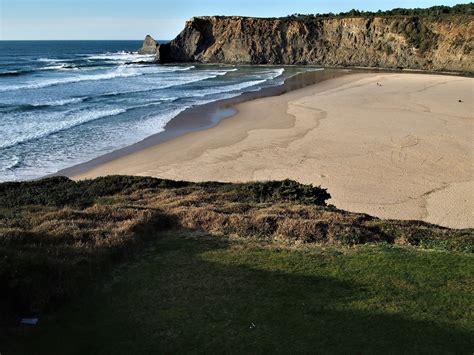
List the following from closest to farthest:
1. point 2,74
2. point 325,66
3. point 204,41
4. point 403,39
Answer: point 2,74, point 403,39, point 325,66, point 204,41

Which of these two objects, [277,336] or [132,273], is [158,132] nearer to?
[132,273]

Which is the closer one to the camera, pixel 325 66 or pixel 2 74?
pixel 2 74

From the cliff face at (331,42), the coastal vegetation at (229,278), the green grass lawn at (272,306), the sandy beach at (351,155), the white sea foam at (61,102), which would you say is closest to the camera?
the green grass lawn at (272,306)

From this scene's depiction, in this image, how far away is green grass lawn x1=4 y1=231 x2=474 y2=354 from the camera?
228 inches

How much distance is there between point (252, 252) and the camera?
28.0 feet

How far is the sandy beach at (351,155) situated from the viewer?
641 inches

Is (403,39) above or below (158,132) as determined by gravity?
above

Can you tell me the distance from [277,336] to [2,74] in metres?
68.5

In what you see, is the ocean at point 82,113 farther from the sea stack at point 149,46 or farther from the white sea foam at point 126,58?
the sea stack at point 149,46

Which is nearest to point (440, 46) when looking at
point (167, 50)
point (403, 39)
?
point (403, 39)

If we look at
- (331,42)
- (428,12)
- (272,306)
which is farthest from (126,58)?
(272,306)

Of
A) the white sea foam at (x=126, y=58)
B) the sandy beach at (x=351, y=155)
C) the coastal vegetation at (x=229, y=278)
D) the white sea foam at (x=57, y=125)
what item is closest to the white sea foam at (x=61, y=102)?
the white sea foam at (x=57, y=125)

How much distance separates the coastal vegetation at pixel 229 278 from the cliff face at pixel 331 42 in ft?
205

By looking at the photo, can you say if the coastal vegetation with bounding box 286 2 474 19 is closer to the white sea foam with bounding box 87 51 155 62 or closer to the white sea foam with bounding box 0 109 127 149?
A: the white sea foam with bounding box 87 51 155 62
